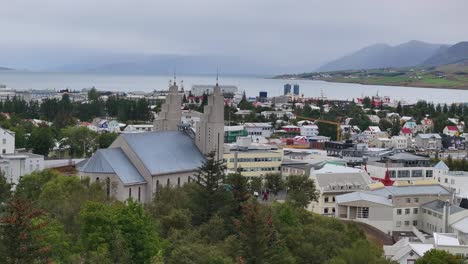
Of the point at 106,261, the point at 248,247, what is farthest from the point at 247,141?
the point at 106,261

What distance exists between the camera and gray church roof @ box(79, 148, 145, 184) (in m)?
33.7

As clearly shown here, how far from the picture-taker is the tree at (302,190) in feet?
112

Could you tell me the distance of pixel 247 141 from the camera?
165 ft

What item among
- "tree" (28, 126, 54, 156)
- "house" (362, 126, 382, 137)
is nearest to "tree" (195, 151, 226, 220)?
"tree" (28, 126, 54, 156)

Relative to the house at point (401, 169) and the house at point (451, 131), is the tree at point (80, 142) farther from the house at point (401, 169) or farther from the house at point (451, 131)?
the house at point (451, 131)

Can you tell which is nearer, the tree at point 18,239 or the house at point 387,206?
the tree at point 18,239

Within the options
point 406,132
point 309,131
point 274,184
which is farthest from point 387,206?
point 406,132

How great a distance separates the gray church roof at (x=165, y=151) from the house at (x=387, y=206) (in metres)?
8.10

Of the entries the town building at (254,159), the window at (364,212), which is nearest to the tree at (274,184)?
the town building at (254,159)

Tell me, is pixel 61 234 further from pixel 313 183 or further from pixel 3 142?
pixel 3 142

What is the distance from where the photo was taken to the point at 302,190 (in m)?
36.3

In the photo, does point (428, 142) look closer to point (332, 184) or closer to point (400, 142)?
point (400, 142)

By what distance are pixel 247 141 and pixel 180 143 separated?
12.3 m

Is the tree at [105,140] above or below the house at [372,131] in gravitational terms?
above
